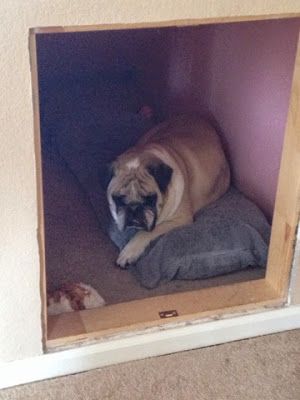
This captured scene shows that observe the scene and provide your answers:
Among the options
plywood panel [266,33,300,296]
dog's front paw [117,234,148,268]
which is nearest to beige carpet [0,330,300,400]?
plywood panel [266,33,300,296]

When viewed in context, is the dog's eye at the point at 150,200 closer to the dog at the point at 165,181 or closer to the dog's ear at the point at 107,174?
the dog at the point at 165,181

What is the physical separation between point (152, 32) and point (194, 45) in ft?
0.99

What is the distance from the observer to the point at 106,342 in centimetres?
134

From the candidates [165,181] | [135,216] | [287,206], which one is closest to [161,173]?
[165,181]

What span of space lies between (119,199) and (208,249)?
0.92ft

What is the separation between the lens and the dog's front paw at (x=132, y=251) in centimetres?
167

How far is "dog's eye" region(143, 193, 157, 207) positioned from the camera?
1740mm

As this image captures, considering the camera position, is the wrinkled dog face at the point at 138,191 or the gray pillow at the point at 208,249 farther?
the wrinkled dog face at the point at 138,191

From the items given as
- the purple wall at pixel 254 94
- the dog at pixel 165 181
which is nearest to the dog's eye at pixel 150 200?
the dog at pixel 165 181

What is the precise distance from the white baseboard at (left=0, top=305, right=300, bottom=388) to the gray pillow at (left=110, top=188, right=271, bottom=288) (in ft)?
0.72

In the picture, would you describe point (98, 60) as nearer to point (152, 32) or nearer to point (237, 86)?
point (152, 32)

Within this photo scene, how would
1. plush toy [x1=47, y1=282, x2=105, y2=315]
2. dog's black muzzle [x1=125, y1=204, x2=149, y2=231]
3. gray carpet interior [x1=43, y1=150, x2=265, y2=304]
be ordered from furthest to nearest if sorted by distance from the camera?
1. dog's black muzzle [x1=125, y1=204, x2=149, y2=231]
2. gray carpet interior [x1=43, y1=150, x2=265, y2=304]
3. plush toy [x1=47, y1=282, x2=105, y2=315]

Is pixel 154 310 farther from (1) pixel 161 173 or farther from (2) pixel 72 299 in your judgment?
(1) pixel 161 173

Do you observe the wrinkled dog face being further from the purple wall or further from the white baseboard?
the white baseboard
